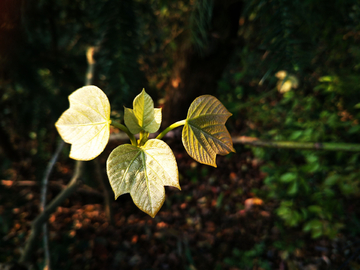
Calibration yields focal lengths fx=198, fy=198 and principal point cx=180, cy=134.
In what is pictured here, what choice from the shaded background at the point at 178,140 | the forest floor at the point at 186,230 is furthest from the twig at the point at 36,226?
the forest floor at the point at 186,230

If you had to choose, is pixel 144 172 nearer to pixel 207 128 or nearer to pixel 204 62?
pixel 207 128

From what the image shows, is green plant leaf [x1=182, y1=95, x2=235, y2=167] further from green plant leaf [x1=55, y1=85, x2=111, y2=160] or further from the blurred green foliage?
the blurred green foliage

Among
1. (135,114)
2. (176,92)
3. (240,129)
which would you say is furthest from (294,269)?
(135,114)

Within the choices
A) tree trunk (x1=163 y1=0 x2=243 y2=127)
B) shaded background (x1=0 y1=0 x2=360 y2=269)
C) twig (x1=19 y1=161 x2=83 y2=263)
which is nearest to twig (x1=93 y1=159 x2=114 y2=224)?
shaded background (x1=0 y1=0 x2=360 y2=269)

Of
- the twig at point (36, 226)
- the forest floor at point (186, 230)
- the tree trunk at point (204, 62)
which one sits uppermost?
the tree trunk at point (204, 62)

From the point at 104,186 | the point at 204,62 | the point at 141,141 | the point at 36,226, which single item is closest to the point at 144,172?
the point at 141,141

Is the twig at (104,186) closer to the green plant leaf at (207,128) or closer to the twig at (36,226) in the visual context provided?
the twig at (36,226)
